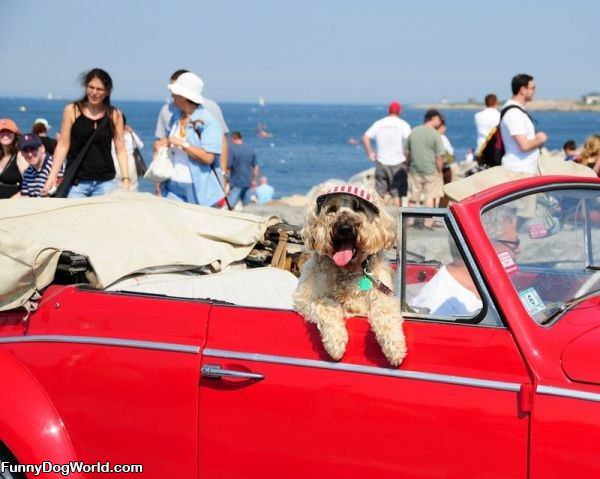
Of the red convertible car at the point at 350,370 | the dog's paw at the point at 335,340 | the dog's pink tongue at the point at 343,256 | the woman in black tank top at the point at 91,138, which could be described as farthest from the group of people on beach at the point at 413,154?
the dog's paw at the point at 335,340

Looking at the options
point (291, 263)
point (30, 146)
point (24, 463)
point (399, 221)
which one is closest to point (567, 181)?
point (399, 221)

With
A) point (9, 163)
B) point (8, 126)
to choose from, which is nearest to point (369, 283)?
point (9, 163)

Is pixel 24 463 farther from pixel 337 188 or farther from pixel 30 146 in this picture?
pixel 30 146

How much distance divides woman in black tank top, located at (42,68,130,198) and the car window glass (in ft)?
11.1

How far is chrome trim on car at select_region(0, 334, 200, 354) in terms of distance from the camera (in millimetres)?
3314

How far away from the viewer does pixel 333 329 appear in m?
3.11

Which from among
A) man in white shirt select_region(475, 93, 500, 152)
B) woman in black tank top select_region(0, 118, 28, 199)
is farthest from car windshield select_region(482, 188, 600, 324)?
→ man in white shirt select_region(475, 93, 500, 152)

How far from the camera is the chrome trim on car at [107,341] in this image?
3.31 meters

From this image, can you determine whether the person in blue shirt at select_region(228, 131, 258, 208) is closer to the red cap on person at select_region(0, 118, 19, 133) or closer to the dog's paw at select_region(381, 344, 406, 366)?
the red cap on person at select_region(0, 118, 19, 133)

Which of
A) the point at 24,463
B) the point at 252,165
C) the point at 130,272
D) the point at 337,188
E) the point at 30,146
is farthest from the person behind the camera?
the point at 252,165

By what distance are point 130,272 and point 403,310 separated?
1273 mm

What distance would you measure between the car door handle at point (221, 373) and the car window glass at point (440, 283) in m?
0.59

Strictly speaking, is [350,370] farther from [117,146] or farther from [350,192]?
[117,146]

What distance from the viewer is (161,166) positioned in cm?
649
